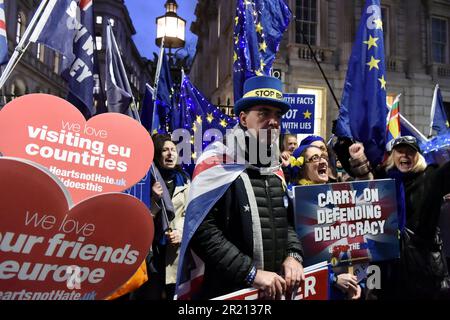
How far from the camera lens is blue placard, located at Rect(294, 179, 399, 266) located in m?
2.69

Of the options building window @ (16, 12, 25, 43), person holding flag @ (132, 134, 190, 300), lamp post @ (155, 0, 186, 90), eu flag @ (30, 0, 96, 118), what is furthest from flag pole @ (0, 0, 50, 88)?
building window @ (16, 12, 25, 43)

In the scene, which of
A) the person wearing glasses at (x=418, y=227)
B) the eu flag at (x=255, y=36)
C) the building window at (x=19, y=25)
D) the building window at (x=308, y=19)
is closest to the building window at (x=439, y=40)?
the building window at (x=308, y=19)

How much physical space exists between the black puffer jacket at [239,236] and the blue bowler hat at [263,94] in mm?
434

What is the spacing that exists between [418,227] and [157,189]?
2.28m

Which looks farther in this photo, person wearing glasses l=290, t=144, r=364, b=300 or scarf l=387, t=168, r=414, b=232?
person wearing glasses l=290, t=144, r=364, b=300

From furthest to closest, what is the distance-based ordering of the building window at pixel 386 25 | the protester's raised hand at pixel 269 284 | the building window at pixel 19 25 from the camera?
the building window at pixel 19 25 < the building window at pixel 386 25 < the protester's raised hand at pixel 269 284

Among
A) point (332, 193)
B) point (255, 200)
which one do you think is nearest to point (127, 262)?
point (255, 200)

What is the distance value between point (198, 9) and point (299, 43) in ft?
66.6

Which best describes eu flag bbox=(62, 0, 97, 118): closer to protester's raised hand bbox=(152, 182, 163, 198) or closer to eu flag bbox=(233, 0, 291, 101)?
protester's raised hand bbox=(152, 182, 163, 198)

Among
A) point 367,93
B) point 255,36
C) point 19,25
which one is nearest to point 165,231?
point 367,93

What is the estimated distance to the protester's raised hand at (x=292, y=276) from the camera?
2289mm

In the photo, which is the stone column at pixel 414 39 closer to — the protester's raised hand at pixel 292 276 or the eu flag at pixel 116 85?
the eu flag at pixel 116 85

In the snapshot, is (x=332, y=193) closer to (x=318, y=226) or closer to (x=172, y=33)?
(x=318, y=226)
